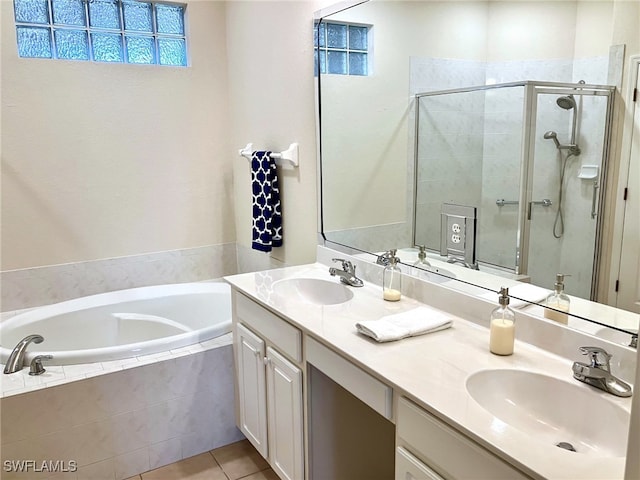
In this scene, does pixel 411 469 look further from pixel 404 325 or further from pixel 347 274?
pixel 347 274

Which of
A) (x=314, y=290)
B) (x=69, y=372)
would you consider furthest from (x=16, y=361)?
(x=314, y=290)

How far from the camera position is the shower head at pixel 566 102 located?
1.44 meters

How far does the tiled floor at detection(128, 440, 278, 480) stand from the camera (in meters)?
2.41

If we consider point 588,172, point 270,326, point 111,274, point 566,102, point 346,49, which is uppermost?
point 346,49

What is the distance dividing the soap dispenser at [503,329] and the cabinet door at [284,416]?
2.38 feet

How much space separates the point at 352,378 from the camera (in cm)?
155

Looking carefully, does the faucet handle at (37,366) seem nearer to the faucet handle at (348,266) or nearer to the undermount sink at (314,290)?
the undermount sink at (314,290)

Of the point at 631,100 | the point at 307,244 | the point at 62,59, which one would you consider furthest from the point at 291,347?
the point at 62,59

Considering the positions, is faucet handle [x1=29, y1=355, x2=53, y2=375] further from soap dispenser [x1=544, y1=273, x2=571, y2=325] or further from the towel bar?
soap dispenser [x1=544, y1=273, x2=571, y2=325]

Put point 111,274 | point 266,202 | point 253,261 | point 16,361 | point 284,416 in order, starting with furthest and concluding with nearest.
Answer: point 253,261 < point 111,274 < point 266,202 < point 16,361 < point 284,416

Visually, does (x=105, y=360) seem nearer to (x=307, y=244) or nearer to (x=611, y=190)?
(x=307, y=244)

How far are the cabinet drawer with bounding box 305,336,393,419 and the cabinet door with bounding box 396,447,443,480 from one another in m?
0.11

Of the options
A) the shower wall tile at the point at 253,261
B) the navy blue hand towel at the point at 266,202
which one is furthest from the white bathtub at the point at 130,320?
the navy blue hand towel at the point at 266,202

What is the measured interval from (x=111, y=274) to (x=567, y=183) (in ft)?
9.25
